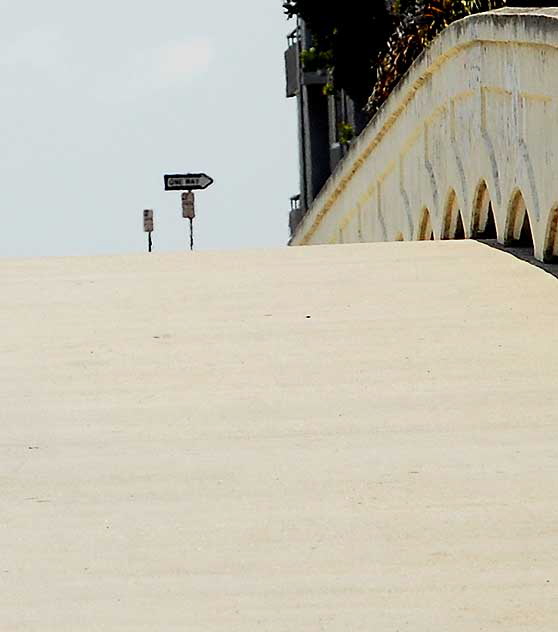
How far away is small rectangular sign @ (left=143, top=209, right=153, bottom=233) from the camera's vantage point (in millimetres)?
32000

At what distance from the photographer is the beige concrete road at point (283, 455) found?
4703 mm

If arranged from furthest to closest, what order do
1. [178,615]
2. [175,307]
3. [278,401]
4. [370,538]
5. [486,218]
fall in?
[486,218] < [175,307] < [278,401] < [370,538] < [178,615]

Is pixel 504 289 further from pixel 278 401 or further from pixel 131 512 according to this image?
pixel 131 512

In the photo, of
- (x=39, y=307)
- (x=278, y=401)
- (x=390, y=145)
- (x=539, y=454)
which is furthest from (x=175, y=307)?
(x=390, y=145)

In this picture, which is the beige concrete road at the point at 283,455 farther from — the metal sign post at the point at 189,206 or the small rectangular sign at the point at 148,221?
the small rectangular sign at the point at 148,221

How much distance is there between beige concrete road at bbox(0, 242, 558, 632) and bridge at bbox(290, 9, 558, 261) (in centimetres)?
109

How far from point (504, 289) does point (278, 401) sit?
265cm

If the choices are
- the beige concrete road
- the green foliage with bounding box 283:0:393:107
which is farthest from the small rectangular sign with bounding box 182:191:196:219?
the beige concrete road

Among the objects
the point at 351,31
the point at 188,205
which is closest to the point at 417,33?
the point at 188,205

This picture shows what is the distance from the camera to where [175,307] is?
359 inches

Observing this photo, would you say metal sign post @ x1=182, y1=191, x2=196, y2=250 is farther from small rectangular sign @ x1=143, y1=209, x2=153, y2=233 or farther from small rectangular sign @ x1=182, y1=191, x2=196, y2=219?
small rectangular sign @ x1=143, y1=209, x2=153, y2=233

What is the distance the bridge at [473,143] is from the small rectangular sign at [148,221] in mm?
10422

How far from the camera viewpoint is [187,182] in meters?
28.7

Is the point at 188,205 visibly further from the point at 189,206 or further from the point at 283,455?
the point at 283,455
